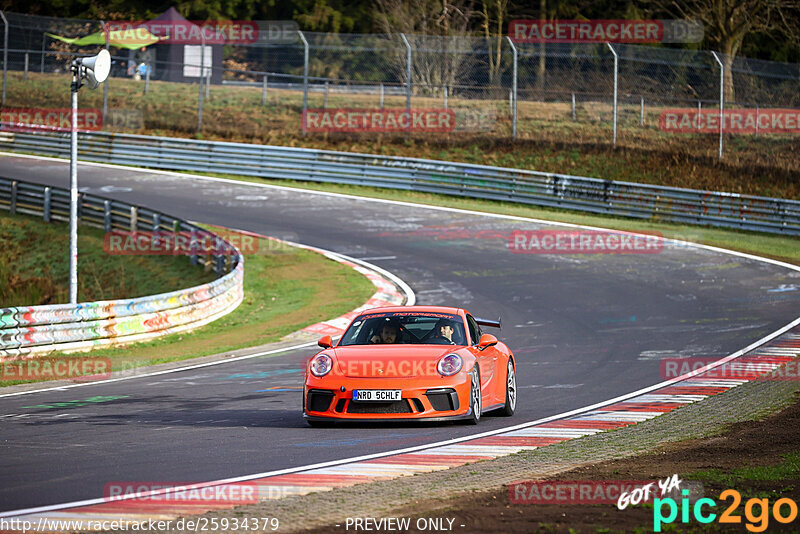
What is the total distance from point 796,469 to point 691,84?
29.7m

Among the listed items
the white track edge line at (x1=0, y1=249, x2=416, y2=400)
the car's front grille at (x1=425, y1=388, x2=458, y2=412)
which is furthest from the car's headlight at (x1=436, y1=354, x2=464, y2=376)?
the white track edge line at (x1=0, y1=249, x2=416, y2=400)

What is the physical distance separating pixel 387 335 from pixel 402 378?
1.13 meters

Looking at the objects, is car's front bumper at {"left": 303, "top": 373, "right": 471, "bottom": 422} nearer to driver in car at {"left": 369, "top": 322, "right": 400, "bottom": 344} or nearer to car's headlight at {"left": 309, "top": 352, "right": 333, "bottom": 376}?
car's headlight at {"left": 309, "top": 352, "right": 333, "bottom": 376}

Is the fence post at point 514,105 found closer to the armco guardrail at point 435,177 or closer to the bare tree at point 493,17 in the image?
the armco guardrail at point 435,177

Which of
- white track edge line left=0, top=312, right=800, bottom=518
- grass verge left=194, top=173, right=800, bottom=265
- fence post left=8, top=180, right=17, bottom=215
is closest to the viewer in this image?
white track edge line left=0, top=312, right=800, bottom=518

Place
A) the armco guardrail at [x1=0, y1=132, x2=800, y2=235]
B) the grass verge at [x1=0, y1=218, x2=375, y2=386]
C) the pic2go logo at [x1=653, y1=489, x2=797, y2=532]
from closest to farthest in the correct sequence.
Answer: the pic2go logo at [x1=653, y1=489, x2=797, y2=532]
the grass verge at [x1=0, y1=218, x2=375, y2=386]
the armco guardrail at [x1=0, y1=132, x2=800, y2=235]

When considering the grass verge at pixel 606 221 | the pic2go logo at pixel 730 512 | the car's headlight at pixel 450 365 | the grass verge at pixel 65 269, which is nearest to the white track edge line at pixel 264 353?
the grass verge at pixel 65 269

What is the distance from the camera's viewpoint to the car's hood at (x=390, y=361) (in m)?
10.1

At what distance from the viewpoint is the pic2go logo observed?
5.89 m

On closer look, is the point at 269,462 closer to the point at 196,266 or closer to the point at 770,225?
the point at 196,266

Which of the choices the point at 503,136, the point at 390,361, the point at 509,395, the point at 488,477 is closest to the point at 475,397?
the point at 390,361

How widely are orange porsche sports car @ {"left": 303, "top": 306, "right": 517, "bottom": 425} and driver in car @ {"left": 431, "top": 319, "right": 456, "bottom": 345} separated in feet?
0.04

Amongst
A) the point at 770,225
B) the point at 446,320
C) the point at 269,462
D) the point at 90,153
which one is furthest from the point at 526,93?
the point at 269,462

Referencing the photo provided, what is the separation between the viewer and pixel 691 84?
35344 mm
